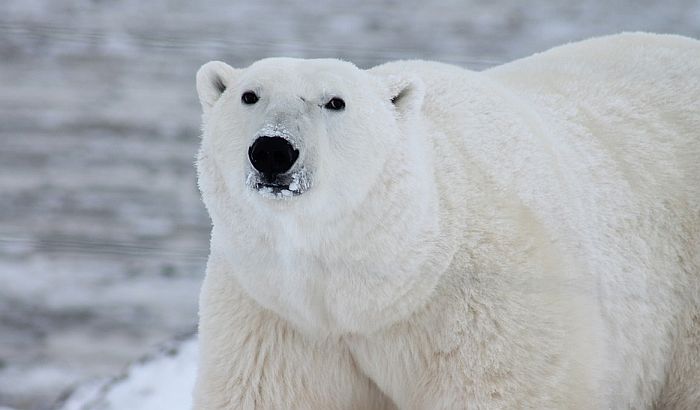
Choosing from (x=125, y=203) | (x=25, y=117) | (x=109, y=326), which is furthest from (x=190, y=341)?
(x=25, y=117)

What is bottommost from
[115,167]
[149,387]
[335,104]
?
[335,104]

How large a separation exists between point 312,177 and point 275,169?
94 mm

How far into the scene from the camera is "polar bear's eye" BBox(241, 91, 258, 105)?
2.04 m

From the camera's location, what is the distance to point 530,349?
7.17 feet

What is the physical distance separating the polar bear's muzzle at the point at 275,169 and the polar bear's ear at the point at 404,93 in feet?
1.37

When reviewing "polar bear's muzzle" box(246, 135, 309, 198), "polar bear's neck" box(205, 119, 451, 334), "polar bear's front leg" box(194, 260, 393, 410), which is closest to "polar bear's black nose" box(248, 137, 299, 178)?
"polar bear's muzzle" box(246, 135, 309, 198)

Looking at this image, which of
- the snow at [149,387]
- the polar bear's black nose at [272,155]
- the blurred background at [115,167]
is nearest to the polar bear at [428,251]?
the polar bear's black nose at [272,155]

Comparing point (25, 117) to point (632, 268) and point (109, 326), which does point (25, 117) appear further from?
point (632, 268)

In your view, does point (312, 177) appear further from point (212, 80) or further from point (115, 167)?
point (115, 167)

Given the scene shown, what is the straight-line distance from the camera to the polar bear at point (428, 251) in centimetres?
204

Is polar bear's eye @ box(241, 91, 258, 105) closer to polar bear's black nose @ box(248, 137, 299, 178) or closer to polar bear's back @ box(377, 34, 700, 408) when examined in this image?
polar bear's black nose @ box(248, 137, 299, 178)

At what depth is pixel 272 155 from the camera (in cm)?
184

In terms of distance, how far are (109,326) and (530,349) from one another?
3997 millimetres

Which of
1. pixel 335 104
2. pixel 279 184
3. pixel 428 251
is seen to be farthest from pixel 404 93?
pixel 279 184
